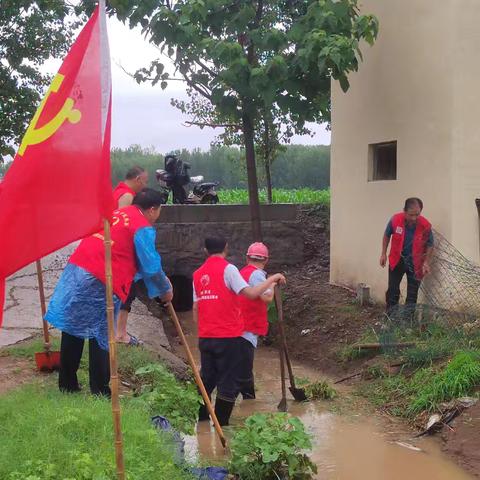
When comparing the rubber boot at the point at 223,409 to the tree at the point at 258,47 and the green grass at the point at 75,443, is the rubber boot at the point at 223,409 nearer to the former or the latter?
the green grass at the point at 75,443

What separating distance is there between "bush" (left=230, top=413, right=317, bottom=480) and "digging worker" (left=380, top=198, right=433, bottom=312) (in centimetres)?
432

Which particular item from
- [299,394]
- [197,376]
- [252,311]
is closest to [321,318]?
[299,394]

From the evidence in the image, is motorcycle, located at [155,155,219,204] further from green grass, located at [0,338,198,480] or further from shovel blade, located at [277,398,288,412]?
green grass, located at [0,338,198,480]

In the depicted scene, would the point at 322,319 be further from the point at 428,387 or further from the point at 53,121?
the point at 53,121

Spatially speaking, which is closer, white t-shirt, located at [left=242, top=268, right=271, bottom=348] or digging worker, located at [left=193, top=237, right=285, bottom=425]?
digging worker, located at [left=193, top=237, right=285, bottom=425]

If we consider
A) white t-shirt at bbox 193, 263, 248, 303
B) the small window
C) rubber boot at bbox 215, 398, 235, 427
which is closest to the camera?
white t-shirt at bbox 193, 263, 248, 303

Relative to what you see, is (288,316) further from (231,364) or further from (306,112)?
(231,364)

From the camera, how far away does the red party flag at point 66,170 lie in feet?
12.5

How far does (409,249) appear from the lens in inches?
346

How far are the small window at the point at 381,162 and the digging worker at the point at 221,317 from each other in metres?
4.88

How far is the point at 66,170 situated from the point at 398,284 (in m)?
5.94

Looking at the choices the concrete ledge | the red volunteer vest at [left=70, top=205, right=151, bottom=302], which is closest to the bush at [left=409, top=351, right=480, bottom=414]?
the red volunteer vest at [left=70, top=205, right=151, bottom=302]

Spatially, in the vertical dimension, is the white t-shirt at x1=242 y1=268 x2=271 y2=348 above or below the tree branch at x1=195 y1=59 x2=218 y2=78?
below

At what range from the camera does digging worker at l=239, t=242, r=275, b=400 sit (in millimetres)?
6238
